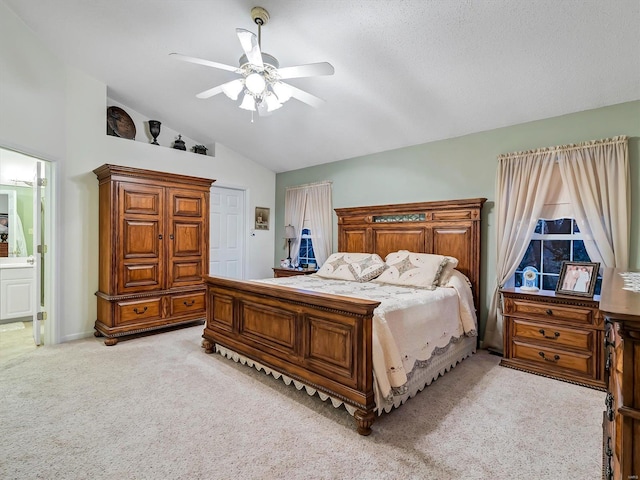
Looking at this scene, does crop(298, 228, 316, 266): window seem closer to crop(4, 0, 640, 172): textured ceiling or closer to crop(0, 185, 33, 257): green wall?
crop(4, 0, 640, 172): textured ceiling

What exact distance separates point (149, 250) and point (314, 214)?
2.59 meters

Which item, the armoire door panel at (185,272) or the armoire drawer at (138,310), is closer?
the armoire drawer at (138,310)

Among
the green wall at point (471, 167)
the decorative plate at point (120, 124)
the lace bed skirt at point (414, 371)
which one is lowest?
the lace bed skirt at point (414, 371)

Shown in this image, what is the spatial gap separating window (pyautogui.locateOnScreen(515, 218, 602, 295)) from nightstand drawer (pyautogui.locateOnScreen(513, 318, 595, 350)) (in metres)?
0.69

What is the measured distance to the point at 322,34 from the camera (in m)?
2.73

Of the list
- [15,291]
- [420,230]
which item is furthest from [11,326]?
[420,230]

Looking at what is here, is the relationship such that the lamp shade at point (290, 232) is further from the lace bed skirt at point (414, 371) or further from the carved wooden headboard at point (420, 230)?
the lace bed skirt at point (414, 371)

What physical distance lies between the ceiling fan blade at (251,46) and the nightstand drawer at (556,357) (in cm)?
340

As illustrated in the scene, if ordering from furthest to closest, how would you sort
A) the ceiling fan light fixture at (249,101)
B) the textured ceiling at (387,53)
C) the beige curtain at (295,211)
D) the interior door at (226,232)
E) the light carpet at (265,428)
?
the beige curtain at (295,211)
the interior door at (226,232)
the ceiling fan light fixture at (249,101)
the textured ceiling at (387,53)
the light carpet at (265,428)

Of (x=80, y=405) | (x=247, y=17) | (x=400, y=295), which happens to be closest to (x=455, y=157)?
(x=400, y=295)

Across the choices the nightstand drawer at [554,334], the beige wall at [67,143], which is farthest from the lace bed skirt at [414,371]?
the beige wall at [67,143]

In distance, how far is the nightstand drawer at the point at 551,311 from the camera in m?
2.80

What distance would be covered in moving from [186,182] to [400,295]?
10.5 feet

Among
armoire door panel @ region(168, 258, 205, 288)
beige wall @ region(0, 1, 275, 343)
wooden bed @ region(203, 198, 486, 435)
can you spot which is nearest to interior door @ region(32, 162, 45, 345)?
beige wall @ region(0, 1, 275, 343)
